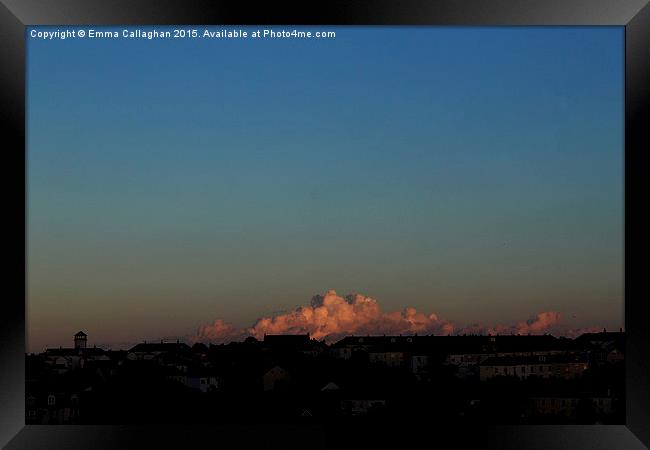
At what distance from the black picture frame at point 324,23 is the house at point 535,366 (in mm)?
7723

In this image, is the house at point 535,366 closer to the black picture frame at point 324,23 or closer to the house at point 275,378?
the house at point 275,378

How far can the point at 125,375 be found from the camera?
1015 centimetres

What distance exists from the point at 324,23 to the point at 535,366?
9.20 m

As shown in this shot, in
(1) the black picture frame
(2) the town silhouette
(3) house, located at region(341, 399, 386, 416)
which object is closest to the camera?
(1) the black picture frame

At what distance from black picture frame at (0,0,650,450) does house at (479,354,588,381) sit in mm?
7723

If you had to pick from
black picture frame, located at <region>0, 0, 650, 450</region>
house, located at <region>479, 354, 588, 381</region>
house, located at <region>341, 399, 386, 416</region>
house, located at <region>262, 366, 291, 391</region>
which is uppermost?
black picture frame, located at <region>0, 0, 650, 450</region>

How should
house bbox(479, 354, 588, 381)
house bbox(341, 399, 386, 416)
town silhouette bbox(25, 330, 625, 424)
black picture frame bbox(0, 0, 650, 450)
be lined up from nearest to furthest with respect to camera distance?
black picture frame bbox(0, 0, 650, 450) → house bbox(341, 399, 386, 416) → town silhouette bbox(25, 330, 625, 424) → house bbox(479, 354, 588, 381)

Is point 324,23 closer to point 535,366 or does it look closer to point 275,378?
point 275,378

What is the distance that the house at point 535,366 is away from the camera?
10312mm

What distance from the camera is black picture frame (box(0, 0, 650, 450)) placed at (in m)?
2.67

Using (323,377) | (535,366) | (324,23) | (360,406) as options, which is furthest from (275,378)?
(324,23)

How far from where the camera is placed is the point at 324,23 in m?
2.80

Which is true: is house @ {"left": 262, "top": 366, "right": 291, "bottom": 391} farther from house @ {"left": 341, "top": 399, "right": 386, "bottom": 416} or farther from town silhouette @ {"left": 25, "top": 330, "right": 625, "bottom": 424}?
house @ {"left": 341, "top": 399, "right": 386, "bottom": 416}

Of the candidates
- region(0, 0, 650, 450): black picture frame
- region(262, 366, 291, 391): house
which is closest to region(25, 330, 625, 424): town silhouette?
region(262, 366, 291, 391): house
